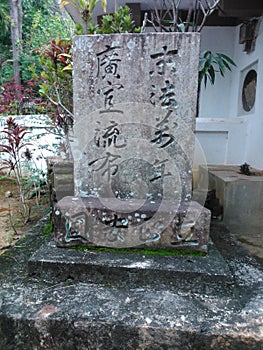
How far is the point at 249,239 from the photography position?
269 centimetres

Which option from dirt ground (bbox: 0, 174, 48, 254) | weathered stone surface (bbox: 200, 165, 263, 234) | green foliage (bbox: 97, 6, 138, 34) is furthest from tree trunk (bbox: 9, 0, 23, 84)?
weathered stone surface (bbox: 200, 165, 263, 234)

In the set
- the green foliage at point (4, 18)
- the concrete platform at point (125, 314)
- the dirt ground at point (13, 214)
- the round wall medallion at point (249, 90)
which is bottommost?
the dirt ground at point (13, 214)

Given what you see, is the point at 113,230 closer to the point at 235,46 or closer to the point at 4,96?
the point at 235,46

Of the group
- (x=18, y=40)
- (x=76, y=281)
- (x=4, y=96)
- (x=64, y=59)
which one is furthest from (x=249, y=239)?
(x=18, y=40)

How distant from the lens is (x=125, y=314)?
3.82 ft

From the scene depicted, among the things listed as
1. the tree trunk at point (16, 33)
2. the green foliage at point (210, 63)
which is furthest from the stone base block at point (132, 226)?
the tree trunk at point (16, 33)

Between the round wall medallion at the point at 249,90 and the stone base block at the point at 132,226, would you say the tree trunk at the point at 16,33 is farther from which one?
the stone base block at the point at 132,226

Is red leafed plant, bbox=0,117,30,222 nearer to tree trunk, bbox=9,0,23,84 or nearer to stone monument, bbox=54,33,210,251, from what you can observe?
stone monument, bbox=54,33,210,251

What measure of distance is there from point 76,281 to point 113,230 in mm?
327

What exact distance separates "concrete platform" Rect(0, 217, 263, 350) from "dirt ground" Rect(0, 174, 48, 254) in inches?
48.9

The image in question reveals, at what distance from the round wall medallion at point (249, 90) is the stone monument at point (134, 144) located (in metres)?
2.86

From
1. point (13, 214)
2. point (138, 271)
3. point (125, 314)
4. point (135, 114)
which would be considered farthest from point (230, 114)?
point (125, 314)

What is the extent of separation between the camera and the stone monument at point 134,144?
1.53 metres

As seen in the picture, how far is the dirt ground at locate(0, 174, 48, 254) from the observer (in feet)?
8.71
